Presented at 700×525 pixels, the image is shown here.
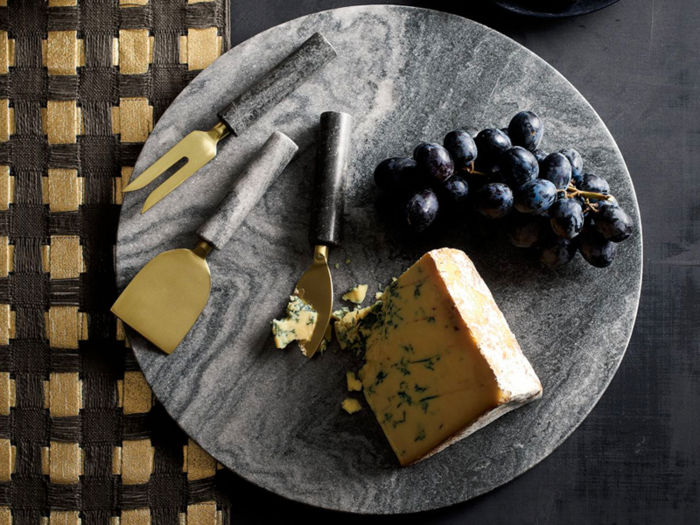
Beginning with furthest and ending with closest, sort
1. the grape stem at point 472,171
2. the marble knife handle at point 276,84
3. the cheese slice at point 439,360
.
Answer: the marble knife handle at point 276,84
the grape stem at point 472,171
the cheese slice at point 439,360

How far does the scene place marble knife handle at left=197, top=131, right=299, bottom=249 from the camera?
1246mm

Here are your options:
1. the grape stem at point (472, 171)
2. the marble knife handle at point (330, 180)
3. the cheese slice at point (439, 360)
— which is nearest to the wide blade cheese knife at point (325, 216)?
the marble knife handle at point (330, 180)

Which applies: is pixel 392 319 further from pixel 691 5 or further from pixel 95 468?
pixel 691 5

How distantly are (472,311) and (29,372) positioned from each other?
0.98 meters

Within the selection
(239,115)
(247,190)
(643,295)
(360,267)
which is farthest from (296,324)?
(643,295)

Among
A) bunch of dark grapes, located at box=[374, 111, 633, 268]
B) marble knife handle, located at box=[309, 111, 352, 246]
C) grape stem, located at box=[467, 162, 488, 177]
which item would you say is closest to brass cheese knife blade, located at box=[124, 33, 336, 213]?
marble knife handle, located at box=[309, 111, 352, 246]

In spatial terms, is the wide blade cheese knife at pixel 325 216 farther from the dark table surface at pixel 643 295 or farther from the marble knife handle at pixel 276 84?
the dark table surface at pixel 643 295

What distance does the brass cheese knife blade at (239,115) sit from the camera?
1276mm

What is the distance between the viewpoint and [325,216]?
4.09ft

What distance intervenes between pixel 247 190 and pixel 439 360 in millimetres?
514

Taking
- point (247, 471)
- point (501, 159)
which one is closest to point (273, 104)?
point (501, 159)

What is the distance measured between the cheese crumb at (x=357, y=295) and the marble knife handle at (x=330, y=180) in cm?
11

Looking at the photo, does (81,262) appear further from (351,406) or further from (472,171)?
(472,171)

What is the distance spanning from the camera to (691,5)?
1428mm
